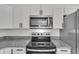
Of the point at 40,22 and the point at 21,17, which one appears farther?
the point at 21,17

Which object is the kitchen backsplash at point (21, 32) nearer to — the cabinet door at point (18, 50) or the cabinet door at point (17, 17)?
the cabinet door at point (17, 17)

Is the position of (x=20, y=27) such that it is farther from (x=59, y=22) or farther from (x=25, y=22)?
(x=59, y=22)

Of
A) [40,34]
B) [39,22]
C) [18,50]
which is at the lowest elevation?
[18,50]

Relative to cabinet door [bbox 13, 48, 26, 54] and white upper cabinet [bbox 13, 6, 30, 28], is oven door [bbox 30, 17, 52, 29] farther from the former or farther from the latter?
cabinet door [bbox 13, 48, 26, 54]

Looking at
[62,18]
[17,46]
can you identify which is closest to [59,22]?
[62,18]

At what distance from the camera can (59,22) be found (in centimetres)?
150

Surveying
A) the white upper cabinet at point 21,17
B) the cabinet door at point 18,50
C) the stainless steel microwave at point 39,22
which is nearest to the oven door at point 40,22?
the stainless steel microwave at point 39,22

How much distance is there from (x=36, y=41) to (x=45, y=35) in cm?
17

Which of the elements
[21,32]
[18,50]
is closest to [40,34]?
[21,32]

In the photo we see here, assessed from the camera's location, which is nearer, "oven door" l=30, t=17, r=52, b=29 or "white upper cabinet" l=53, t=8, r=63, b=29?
"oven door" l=30, t=17, r=52, b=29

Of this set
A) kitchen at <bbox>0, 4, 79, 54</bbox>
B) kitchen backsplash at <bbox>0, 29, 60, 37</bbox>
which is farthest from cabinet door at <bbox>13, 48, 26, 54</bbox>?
kitchen backsplash at <bbox>0, 29, 60, 37</bbox>

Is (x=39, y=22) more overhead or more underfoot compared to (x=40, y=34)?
more overhead

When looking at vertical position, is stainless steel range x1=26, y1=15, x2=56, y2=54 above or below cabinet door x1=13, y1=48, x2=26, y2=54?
above

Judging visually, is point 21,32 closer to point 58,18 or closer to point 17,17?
point 17,17
